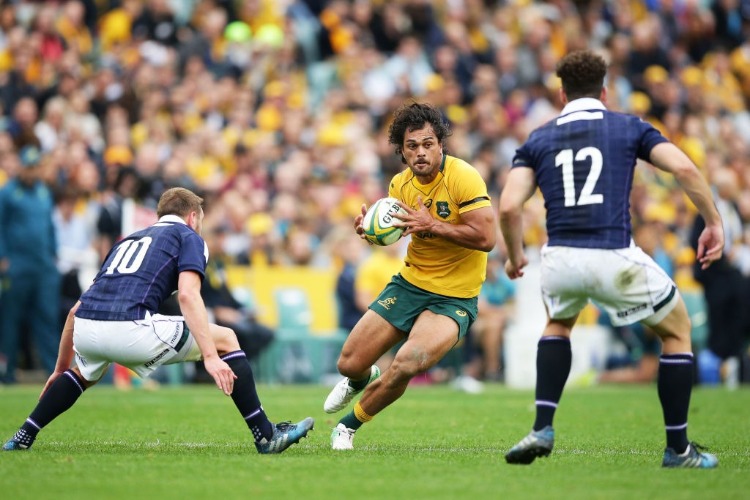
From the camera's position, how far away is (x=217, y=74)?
68.0ft

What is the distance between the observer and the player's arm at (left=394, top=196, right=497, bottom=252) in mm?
8391

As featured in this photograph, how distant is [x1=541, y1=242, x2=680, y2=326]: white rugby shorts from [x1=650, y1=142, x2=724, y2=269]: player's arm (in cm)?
34

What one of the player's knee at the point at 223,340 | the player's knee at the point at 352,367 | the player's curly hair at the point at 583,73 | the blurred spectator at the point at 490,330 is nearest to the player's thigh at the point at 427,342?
the player's knee at the point at 352,367

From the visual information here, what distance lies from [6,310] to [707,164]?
12.7m

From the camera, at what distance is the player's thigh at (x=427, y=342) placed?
8.36 meters

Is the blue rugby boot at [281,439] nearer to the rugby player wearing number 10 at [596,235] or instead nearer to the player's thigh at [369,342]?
the player's thigh at [369,342]

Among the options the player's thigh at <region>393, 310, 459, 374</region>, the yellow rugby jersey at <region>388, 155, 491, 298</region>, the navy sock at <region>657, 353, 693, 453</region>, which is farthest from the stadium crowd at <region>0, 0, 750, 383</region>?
the navy sock at <region>657, 353, 693, 453</region>

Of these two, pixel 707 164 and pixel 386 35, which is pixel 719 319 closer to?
pixel 707 164

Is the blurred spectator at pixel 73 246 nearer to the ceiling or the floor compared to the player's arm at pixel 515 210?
nearer to the floor

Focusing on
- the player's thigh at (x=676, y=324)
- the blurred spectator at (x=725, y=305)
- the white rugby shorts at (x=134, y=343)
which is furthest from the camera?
the blurred spectator at (x=725, y=305)

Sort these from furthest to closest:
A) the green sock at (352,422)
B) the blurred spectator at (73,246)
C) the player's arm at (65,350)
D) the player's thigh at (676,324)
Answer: the blurred spectator at (73,246) < the green sock at (352,422) < the player's arm at (65,350) < the player's thigh at (676,324)

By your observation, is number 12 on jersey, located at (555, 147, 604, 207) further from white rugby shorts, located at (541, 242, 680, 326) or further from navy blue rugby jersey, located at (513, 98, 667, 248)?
white rugby shorts, located at (541, 242, 680, 326)

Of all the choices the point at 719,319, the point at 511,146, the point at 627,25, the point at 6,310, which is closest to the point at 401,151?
the point at 6,310

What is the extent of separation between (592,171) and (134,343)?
9.93 ft
